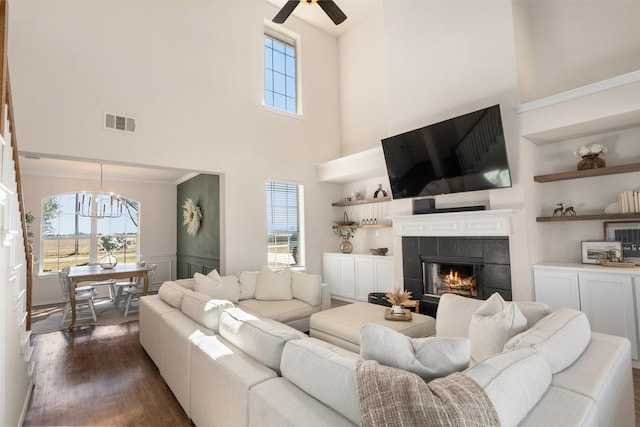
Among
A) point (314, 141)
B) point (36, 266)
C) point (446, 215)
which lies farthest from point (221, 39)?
point (36, 266)

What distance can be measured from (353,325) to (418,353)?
170 centimetres

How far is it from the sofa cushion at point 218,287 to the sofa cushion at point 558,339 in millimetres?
3185

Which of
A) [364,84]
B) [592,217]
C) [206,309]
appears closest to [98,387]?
[206,309]

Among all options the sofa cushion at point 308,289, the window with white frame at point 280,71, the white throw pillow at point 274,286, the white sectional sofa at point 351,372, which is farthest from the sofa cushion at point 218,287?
the window with white frame at point 280,71

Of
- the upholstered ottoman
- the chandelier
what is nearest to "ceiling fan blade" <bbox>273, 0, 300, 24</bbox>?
the upholstered ottoman

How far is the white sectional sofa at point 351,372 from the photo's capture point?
118 centimetres

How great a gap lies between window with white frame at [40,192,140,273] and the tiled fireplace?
222 inches

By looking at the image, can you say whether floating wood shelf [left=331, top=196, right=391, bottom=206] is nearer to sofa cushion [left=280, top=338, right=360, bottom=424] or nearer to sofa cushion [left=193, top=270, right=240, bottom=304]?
sofa cushion [left=193, top=270, right=240, bottom=304]

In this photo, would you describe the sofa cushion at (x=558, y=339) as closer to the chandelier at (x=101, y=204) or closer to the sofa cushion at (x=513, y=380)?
the sofa cushion at (x=513, y=380)

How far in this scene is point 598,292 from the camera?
3.17 m

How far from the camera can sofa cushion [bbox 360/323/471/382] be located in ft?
4.21

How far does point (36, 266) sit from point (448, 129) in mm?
7642

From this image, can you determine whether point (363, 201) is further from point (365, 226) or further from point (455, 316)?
point (455, 316)

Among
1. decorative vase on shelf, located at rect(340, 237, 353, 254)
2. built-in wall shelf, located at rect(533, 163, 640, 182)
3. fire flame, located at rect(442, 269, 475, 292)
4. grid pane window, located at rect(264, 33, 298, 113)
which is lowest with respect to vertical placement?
fire flame, located at rect(442, 269, 475, 292)
